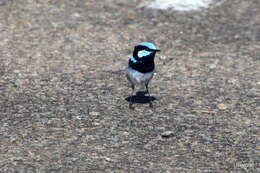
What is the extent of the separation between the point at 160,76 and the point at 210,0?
3548 millimetres

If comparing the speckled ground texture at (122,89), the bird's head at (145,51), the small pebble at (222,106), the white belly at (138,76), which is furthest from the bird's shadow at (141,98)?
the small pebble at (222,106)

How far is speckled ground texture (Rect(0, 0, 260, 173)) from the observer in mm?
5734

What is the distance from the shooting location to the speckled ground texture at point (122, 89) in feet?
18.8

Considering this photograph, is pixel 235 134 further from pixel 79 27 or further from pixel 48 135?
pixel 79 27

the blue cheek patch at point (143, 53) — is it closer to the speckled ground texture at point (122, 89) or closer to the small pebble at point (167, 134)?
the speckled ground texture at point (122, 89)

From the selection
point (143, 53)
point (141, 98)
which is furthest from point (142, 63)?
point (141, 98)

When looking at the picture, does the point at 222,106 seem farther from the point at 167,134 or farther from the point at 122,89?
the point at 122,89

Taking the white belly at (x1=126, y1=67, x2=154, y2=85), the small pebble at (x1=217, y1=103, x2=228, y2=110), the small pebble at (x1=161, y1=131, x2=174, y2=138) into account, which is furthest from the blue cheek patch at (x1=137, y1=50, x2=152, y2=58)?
the small pebble at (x1=217, y1=103, x2=228, y2=110)

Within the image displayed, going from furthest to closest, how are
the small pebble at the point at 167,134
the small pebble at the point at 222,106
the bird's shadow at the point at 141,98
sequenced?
the bird's shadow at the point at 141,98
the small pebble at the point at 222,106
the small pebble at the point at 167,134

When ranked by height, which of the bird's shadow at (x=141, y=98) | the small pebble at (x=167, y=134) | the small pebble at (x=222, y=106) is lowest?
the small pebble at (x=167, y=134)

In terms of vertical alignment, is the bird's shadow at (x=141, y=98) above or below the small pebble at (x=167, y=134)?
above

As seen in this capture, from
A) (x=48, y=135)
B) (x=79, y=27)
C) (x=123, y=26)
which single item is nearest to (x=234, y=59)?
(x=123, y=26)

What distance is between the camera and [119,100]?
7.18 meters

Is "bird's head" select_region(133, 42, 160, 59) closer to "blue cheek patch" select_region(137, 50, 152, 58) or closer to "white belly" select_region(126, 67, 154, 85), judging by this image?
"blue cheek patch" select_region(137, 50, 152, 58)
